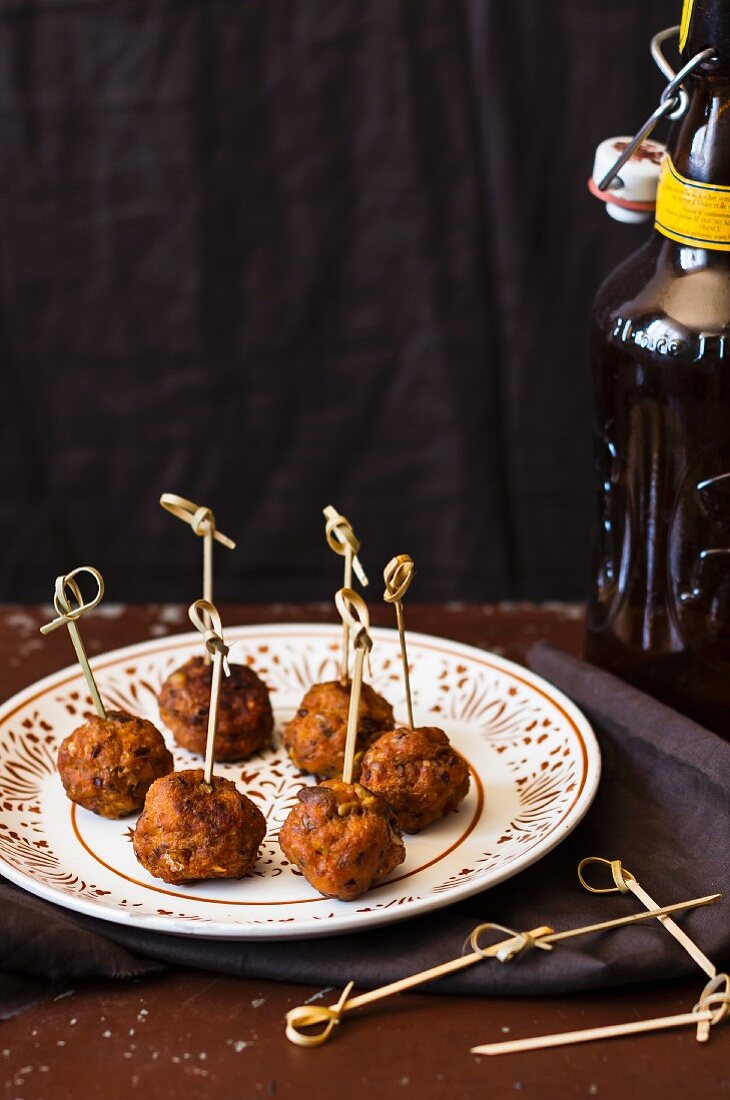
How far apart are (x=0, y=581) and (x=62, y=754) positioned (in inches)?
41.7

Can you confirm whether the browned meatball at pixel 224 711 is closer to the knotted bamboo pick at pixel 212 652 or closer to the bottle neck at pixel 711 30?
the knotted bamboo pick at pixel 212 652

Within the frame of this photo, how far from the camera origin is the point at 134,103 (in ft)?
5.74

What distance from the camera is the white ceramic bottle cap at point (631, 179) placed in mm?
1119

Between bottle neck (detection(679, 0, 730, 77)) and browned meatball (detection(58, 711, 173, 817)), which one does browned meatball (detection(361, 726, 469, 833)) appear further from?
bottle neck (detection(679, 0, 730, 77))

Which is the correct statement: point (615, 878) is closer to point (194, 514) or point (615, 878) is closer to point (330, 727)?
point (330, 727)

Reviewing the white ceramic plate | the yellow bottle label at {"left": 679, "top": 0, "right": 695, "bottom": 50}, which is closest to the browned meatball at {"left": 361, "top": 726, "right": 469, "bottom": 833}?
the white ceramic plate

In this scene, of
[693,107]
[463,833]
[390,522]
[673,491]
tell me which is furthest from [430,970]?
[390,522]

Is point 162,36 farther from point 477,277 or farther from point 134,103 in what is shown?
point 477,277

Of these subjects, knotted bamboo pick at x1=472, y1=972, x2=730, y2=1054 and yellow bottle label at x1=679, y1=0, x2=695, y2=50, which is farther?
yellow bottle label at x1=679, y1=0, x2=695, y2=50

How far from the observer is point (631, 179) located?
44.1 inches

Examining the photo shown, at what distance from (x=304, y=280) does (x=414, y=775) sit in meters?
1.03

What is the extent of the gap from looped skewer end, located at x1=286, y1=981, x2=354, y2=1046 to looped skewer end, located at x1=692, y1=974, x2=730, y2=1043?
0.23 metres

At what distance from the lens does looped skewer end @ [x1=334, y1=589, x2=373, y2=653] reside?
2.99 ft

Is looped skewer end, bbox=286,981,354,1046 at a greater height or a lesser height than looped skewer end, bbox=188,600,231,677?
lesser
